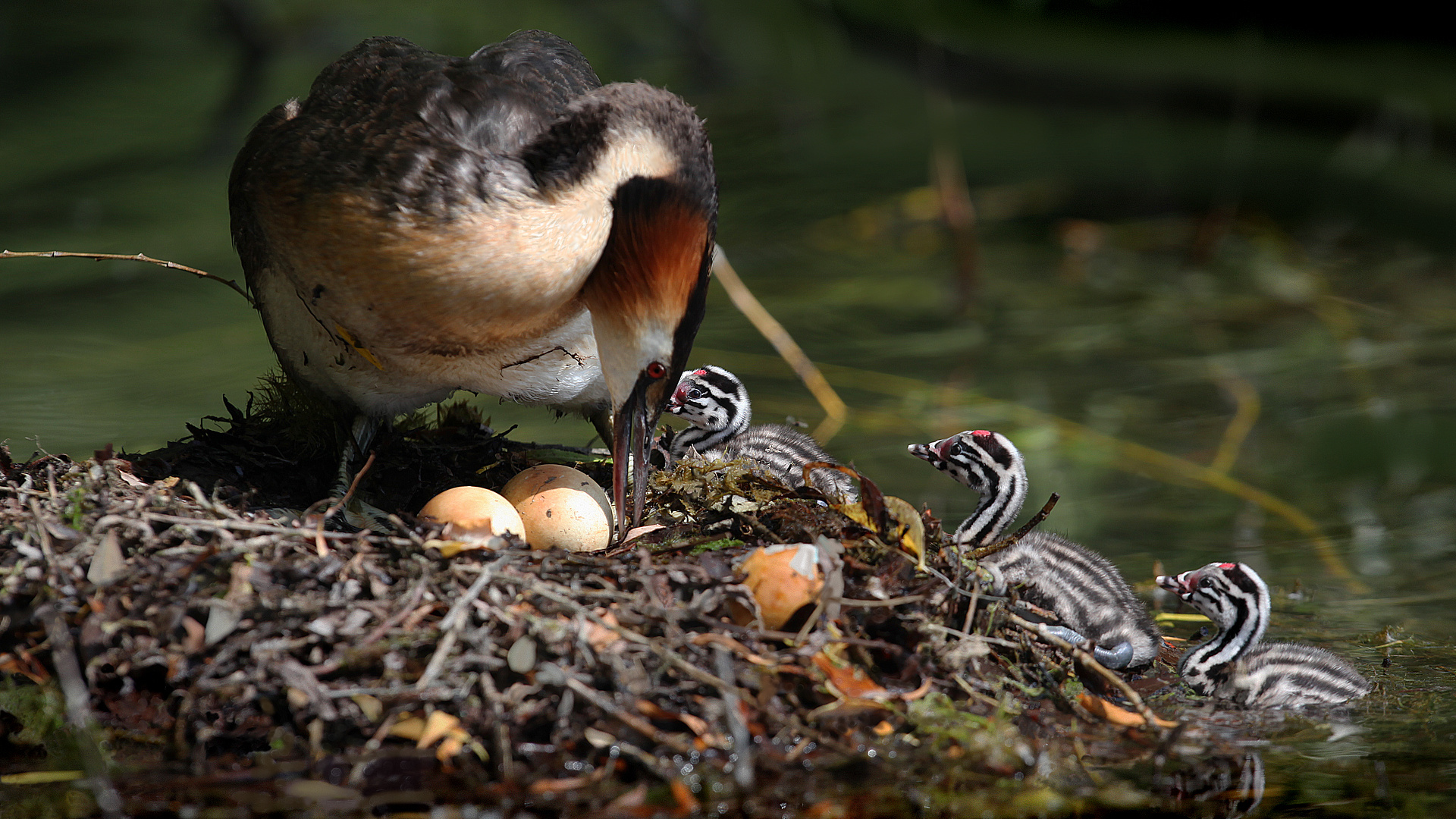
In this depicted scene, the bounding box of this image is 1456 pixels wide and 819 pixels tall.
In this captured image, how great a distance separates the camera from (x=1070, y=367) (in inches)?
329

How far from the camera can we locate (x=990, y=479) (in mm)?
4215

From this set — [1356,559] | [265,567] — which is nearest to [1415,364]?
[1356,559]

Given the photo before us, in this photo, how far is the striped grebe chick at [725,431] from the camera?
4727 mm

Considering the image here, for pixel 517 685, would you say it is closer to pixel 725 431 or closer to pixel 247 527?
pixel 247 527

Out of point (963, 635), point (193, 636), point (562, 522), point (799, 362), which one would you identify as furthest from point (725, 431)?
point (799, 362)

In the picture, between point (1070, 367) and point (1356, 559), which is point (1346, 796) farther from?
point (1070, 367)

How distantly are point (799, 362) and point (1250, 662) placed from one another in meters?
4.25

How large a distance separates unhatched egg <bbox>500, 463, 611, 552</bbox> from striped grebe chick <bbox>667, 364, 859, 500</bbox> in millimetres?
822

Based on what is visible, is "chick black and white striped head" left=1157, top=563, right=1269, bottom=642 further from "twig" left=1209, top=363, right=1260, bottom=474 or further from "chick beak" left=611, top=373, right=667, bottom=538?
"twig" left=1209, top=363, right=1260, bottom=474

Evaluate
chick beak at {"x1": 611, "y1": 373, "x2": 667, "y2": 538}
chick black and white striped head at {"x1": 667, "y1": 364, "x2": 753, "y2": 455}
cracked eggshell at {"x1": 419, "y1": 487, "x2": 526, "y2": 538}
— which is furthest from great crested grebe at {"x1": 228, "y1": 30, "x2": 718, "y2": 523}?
chick black and white striped head at {"x1": 667, "y1": 364, "x2": 753, "y2": 455}

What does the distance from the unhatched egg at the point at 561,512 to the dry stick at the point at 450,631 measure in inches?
26.0

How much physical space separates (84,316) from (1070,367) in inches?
271

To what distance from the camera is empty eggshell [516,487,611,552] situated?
12.4 ft

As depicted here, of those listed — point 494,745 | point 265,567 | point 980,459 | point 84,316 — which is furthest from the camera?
point 84,316
